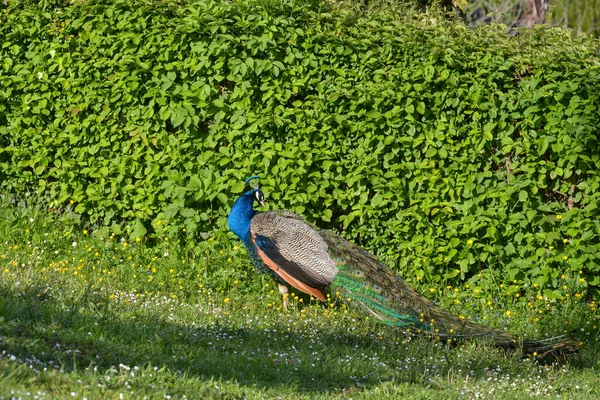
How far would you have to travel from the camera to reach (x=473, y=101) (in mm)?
7910

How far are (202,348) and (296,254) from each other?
71.4 inches

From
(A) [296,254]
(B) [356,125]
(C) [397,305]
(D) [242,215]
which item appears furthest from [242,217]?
(C) [397,305]

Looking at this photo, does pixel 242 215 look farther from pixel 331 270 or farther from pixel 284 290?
pixel 331 270

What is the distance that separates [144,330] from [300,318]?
1584 mm

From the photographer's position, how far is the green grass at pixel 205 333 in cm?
494

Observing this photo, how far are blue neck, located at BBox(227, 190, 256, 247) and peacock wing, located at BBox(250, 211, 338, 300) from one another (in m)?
0.09

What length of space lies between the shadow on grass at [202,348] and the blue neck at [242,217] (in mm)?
1068

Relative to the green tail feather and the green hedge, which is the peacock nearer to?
the green tail feather

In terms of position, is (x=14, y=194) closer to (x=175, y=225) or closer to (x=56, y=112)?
(x=56, y=112)

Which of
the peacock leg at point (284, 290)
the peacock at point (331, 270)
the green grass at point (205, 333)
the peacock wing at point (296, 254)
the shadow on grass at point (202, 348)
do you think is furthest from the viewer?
the peacock leg at point (284, 290)

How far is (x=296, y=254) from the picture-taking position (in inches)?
295

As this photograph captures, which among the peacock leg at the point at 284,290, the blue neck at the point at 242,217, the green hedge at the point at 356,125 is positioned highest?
the green hedge at the point at 356,125

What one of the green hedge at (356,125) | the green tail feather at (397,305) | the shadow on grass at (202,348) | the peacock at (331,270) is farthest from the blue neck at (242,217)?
the shadow on grass at (202,348)

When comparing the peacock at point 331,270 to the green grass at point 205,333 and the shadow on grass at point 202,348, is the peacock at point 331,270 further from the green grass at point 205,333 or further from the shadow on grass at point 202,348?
the shadow on grass at point 202,348
